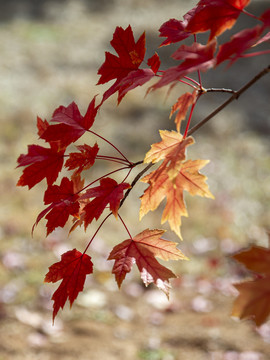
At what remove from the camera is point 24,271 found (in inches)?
110

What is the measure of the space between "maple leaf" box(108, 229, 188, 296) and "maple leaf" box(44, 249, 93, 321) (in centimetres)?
4

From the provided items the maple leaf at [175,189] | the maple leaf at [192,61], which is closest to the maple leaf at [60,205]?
the maple leaf at [175,189]

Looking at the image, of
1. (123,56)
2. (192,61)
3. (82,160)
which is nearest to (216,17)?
(192,61)

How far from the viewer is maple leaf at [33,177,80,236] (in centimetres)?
64

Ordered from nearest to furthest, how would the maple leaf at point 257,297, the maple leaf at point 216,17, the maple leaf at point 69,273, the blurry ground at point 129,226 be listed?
the maple leaf at point 257,297
the maple leaf at point 216,17
the maple leaf at point 69,273
the blurry ground at point 129,226

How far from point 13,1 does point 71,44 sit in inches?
87.3

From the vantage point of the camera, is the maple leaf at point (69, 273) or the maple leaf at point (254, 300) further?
the maple leaf at point (69, 273)

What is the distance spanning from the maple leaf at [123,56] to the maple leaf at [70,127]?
4 centimetres

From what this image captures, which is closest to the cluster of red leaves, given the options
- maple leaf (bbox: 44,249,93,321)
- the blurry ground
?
maple leaf (bbox: 44,249,93,321)

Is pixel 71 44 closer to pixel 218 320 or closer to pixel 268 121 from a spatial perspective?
pixel 268 121

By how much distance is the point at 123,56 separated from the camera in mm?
657

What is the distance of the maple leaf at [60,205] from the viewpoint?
2.11 ft

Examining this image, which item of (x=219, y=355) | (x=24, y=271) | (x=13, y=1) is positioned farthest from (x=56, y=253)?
(x=13, y=1)

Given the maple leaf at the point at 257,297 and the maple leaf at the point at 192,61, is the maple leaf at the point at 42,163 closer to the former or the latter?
the maple leaf at the point at 192,61
